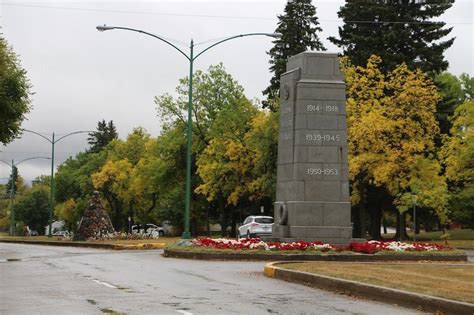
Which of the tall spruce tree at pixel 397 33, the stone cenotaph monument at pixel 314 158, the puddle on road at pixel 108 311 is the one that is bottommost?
the puddle on road at pixel 108 311

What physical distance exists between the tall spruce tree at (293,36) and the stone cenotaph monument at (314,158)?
36.3 metres

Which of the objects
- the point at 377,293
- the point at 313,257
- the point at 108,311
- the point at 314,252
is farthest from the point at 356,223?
the point at 108,311

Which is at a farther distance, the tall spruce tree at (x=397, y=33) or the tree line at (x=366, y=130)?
the tall spruce tree at (x=397, y=33)

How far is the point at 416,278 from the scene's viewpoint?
15.6 m

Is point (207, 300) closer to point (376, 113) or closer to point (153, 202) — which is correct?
point (376, 113)

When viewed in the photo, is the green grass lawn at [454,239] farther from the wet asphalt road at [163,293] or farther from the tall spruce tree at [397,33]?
the wet asphalt road at [163,293]

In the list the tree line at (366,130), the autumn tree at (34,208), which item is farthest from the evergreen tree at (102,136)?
the tree line at (366,130)

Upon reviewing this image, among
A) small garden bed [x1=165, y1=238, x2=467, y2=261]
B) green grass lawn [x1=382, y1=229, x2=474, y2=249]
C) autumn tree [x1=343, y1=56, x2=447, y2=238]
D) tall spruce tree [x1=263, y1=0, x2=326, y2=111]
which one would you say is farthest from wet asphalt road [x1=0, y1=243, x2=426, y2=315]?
tall spruce tree [x1=263, y1=0, x2=326, y2=111]

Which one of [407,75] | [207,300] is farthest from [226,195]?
[207,300]

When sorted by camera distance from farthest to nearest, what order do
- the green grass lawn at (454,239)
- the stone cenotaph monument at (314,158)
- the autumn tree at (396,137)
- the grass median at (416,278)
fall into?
the green grass lawn at (454,239) → the autumn tree at (396,137) → the stone cenotaph monument at (314,158) → the grass median at (416,278)

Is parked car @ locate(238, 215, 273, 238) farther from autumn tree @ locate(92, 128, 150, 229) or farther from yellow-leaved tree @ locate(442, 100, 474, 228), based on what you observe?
autumn tree @ locate(92, 128, 150, 229)

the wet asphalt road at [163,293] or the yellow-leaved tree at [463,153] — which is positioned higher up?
the yellow-leaved tree at [463,153]

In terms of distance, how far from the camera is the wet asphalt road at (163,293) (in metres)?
11.7

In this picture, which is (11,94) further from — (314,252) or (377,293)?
(377,293)
